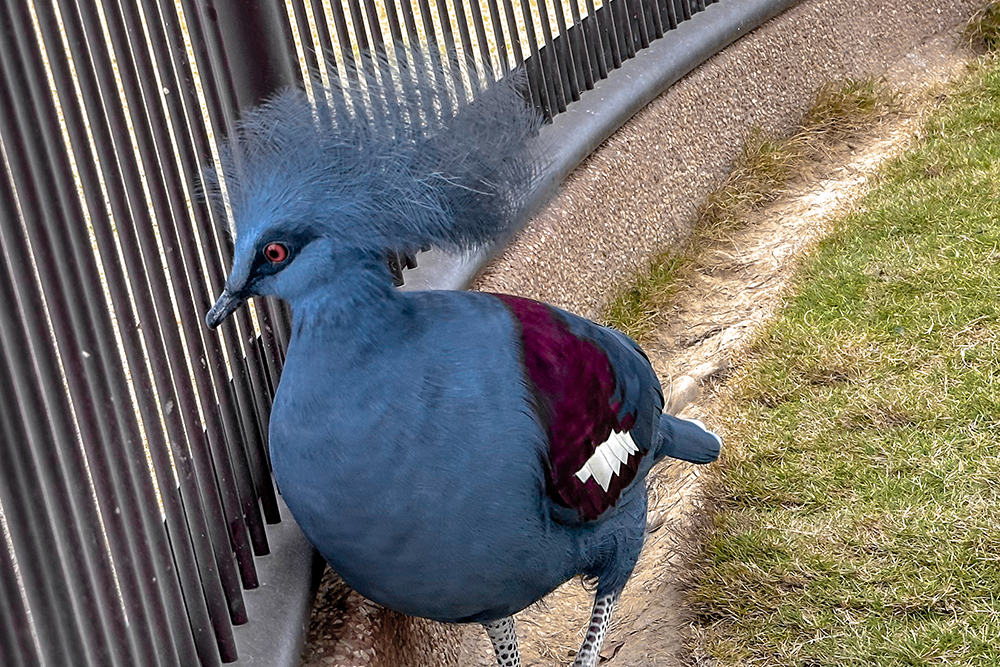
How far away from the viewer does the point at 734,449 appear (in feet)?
8.71

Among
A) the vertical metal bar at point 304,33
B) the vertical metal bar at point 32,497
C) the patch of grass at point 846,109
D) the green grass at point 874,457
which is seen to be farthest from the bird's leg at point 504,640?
the patch of grass at point 846,109

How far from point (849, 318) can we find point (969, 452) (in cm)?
64

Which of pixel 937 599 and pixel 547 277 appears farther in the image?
pixel 547 277

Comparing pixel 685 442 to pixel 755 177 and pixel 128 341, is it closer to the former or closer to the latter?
pixel 128 341

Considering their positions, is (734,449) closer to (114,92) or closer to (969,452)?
(969,452)

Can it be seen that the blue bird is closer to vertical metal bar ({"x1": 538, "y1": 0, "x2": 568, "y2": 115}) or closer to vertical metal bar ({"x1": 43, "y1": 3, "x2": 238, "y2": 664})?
vertical metal bar ({"x1": 43, "y1": 3, "x2": 238, "y2": 664})

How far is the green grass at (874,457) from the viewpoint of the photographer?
2146mm

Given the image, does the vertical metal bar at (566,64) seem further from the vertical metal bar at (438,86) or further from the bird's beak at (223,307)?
the bird's beak at (223,307)

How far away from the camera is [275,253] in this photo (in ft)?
5.16

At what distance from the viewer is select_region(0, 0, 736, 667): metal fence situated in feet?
4.66

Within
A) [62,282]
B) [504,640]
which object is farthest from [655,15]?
[62,282]

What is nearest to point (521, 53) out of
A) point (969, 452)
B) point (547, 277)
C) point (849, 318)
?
point (547, 277)

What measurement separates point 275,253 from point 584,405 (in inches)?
21.5

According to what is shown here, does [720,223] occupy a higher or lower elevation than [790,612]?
higher
